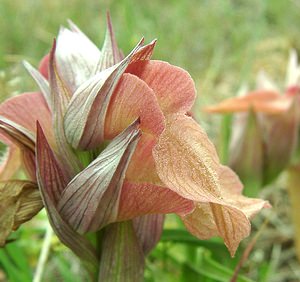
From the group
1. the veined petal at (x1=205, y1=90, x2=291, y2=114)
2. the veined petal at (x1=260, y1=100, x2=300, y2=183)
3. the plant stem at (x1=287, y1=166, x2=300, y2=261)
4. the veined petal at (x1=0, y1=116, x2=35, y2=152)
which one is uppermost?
the veined petal at (x1=0, y1=116, x2=35, y2=152)

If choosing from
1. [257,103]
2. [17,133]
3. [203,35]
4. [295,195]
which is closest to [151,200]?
[17,133]

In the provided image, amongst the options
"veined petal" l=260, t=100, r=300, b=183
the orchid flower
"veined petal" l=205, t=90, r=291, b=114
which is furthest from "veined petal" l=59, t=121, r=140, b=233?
"veined petal" l=260, t=100, r=300, b=183

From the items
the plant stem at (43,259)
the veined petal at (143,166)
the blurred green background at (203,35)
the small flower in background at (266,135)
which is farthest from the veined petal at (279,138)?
the veined petal at (143,166)

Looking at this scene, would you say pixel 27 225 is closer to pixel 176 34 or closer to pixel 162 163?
pixel 162 163

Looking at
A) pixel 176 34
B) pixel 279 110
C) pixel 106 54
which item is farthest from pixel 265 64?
pixel 106 54

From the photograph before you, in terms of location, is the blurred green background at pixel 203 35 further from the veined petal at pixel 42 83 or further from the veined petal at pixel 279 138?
the veined petal at pixel 42 83

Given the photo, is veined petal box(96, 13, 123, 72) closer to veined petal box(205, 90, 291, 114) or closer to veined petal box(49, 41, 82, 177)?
veined petal box(49, 41, 82, 177)
